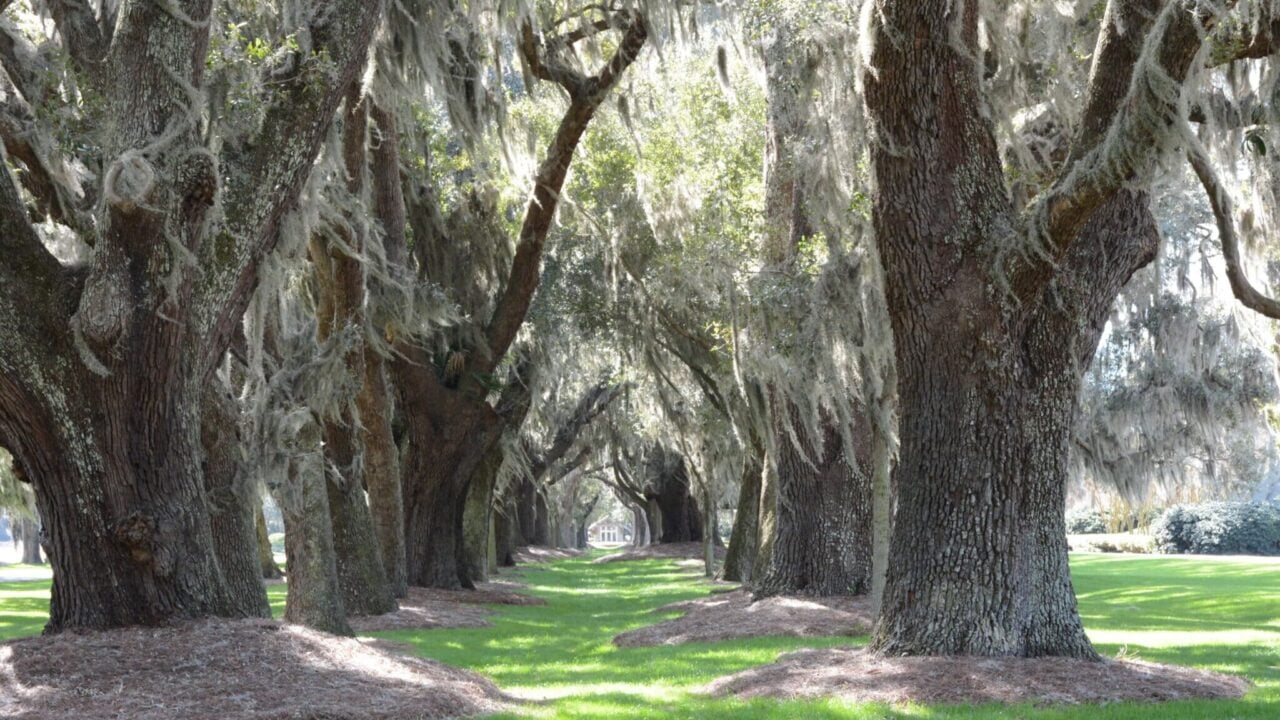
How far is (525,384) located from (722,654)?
10.1 meters

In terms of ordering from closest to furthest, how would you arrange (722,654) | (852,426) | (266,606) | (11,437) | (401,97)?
(11,437) < (266,606) < (722,654) < (401,97) < (852,426)

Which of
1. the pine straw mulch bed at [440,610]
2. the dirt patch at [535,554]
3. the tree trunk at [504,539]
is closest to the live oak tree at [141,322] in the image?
the pine straw mulch bed at [440,610]

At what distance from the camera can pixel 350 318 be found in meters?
13.4

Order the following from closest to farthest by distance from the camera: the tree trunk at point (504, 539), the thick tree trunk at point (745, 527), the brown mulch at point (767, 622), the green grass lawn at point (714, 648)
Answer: the green grass lawn at point (714, 648) → the brown mulch at point (767, 622) → the thick tree trunk at point (745, 527) → the tree trunk at point (504, 539)

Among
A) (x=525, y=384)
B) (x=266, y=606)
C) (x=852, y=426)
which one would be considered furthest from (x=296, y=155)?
(x=525, y=384)

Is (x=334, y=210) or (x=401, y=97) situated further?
(x=401, y=97)

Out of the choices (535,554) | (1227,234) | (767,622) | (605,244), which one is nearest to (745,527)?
(605,244)

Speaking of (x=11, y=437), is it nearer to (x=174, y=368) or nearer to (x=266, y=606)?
(x=174, y=368)

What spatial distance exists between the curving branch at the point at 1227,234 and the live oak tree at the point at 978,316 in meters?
0.08

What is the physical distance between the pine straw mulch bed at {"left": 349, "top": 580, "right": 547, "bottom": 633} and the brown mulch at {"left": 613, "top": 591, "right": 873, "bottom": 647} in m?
2.70

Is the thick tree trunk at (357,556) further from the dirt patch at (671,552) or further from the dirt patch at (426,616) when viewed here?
the dirt patch at (671,552)

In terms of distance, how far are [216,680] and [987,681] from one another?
4.32 meters

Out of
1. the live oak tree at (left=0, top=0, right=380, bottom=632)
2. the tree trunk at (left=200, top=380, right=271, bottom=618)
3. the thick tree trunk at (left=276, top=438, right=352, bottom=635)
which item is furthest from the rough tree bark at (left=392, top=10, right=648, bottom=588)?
the live oak tree at (left=0, top=0, right=380, bottom=632)

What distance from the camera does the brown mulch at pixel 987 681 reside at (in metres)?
6.86
